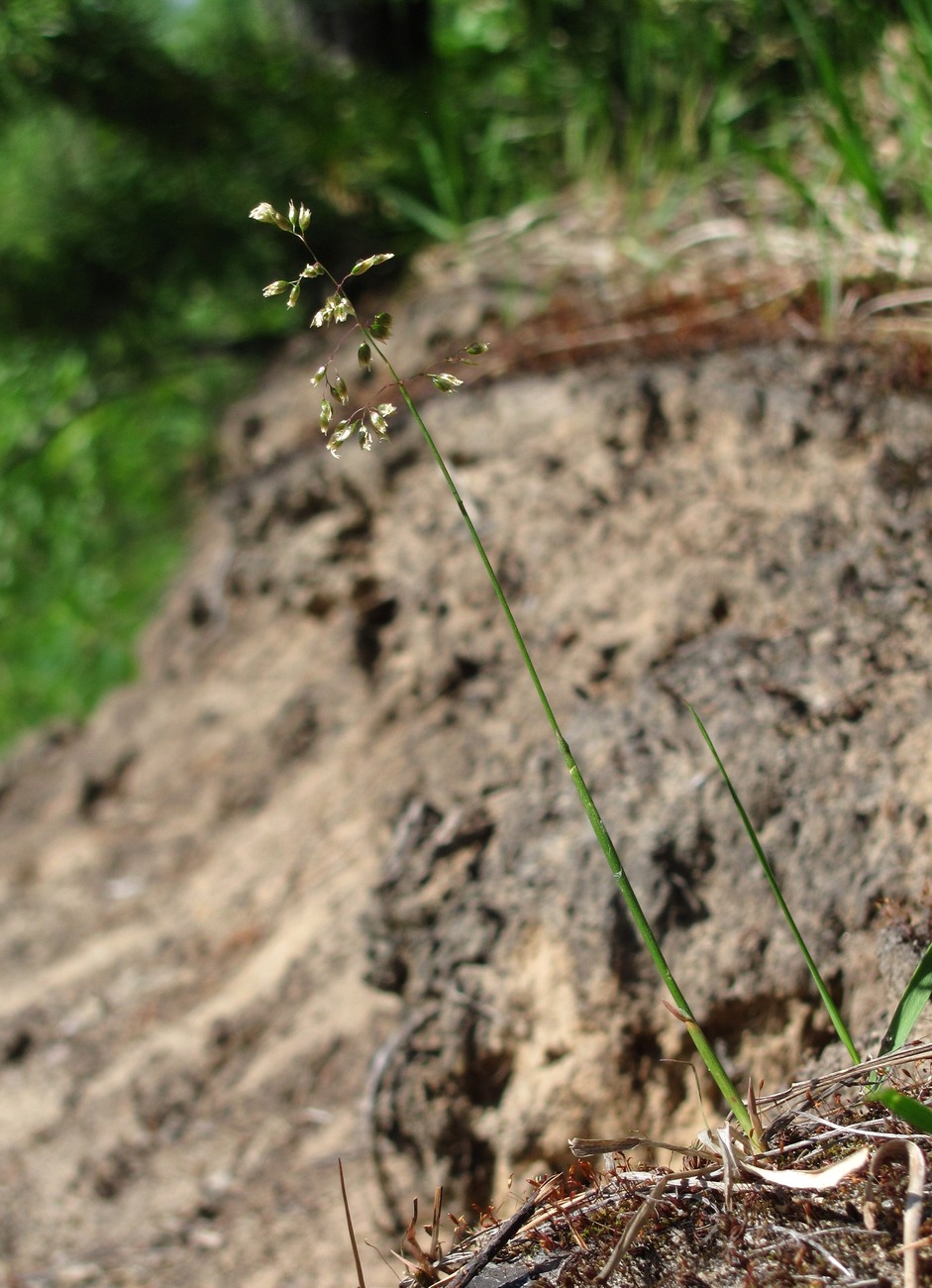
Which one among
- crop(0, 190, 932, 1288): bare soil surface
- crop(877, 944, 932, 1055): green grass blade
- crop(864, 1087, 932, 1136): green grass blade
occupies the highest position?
crop(864, 1087, 932, 1136): green grass blade

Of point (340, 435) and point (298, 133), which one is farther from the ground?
point (340, 435)

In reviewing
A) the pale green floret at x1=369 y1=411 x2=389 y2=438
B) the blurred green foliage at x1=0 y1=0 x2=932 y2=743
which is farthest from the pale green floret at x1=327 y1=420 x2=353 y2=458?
the blurred green foliage at x1=0 y1=0 x2=932 y2=743

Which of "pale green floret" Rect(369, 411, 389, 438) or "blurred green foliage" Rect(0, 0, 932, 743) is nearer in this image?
"pale green floret" Rect(369, 411, 389, 438)

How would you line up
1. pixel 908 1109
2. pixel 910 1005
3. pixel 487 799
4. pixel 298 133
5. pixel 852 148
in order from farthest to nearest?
1. pixel 298 133
2. pixel 852 148
3. pixel 487 799
4. pixel 910 1005
5. pixel 908 1109

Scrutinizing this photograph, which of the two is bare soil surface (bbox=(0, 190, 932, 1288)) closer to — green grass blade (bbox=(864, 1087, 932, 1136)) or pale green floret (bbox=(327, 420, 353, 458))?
green grass blade (bbox=(864, 1087, 932, 1136))

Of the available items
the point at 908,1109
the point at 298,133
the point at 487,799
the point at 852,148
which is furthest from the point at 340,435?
the point at 298,133

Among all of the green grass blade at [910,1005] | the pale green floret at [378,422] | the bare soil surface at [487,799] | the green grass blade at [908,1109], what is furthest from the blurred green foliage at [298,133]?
the green grass blade at [908,1109]

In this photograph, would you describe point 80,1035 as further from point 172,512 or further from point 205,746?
point 172,512

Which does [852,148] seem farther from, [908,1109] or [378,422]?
[908,1109]
